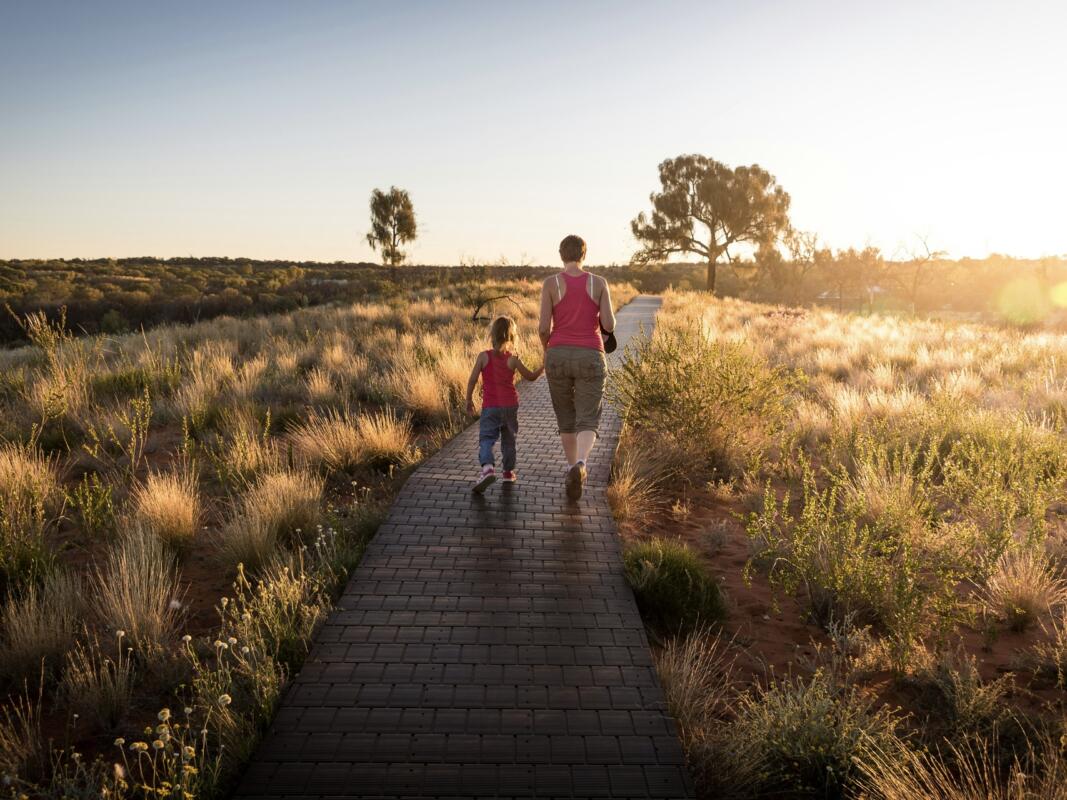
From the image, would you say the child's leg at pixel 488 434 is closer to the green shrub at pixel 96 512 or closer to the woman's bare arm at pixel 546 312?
the woman's bare arm at pixel 546 312

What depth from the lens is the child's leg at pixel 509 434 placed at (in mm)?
5680

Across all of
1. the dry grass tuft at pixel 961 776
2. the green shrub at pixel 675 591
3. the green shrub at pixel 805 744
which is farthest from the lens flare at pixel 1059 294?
the green shrub at pixel 805 744

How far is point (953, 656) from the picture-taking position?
3.65 meters

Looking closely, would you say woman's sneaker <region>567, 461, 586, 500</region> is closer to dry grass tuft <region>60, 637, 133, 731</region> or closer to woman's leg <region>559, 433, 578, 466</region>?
woman's leg <region>559, 433, 578, 466</region>

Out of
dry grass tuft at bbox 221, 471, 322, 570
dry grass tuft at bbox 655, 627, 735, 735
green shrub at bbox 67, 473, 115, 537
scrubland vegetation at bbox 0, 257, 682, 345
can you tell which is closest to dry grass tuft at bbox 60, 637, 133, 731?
dry grass tuft at bbox 221, 471, 322, 570

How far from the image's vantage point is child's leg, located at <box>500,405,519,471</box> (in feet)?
18.6

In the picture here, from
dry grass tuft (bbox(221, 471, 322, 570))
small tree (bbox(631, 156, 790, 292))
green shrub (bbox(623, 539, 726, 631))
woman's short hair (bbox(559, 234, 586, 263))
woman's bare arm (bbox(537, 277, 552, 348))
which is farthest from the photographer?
small tree (bbox(631, 156, 790, 292))

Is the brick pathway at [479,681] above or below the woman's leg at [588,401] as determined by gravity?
below

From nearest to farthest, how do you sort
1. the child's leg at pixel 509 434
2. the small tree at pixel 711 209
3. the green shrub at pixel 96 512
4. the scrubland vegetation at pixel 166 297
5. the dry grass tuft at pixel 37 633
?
the dry grass tuft at pixel 37 633
the green shrub at pixel 96 512
the child's leg at pixel 509 434
the scrubland vegetation at pixel 166 297
the small tree at pixel 711 209

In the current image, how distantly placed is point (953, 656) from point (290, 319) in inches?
785

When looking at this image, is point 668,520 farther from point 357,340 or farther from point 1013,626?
point 357,340

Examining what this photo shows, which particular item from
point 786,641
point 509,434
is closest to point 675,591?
point 786,641

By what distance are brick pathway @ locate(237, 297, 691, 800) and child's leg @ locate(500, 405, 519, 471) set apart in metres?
0.94

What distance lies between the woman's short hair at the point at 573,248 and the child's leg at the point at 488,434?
1.48 m
